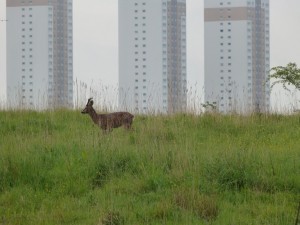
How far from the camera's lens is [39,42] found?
15288 centimetres

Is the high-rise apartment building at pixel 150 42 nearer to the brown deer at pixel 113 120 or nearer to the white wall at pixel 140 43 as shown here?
the white wall at pixel 140 43

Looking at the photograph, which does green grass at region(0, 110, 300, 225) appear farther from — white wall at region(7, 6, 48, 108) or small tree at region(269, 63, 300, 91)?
white wall at region(7, 6, 48, 108)

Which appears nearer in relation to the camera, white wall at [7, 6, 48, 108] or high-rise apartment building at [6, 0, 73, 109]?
high-rise apartment building at [6, 0, 73, 109]

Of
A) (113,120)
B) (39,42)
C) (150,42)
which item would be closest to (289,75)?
(113,120)

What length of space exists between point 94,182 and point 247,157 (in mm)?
2434

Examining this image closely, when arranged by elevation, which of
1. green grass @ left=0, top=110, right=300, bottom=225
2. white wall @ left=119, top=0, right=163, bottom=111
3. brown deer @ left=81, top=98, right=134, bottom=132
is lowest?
green grass @ left=0, top=110, right=300, bottom=225

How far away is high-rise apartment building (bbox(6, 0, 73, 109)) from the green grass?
128461 millimetres

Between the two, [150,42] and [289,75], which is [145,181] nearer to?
[289,75]

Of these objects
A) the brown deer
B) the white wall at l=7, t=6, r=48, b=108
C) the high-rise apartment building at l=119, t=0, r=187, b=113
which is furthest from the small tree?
the white wall at l=7, t=6, r=48, b=108

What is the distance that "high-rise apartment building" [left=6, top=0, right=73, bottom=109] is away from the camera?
145500 mm

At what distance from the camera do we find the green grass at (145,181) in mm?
8031

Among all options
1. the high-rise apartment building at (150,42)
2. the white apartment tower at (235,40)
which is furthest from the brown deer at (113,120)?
the white apartment tower at (235,40)

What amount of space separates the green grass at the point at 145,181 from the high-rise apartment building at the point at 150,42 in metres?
125

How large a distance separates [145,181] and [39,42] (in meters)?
147
